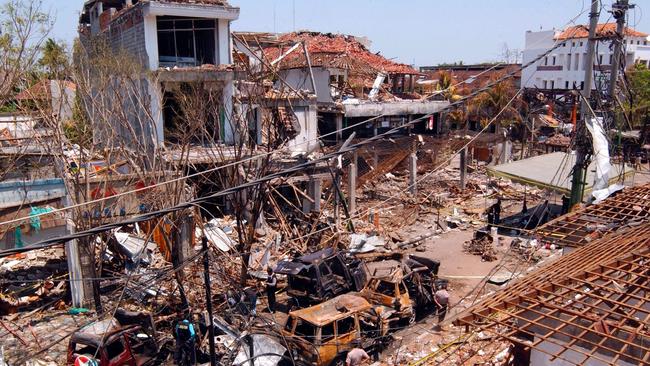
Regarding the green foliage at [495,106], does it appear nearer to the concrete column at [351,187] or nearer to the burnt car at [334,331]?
the concrete column at [351,187]

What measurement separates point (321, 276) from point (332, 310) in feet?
5.79

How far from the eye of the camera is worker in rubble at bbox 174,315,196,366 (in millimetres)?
10612

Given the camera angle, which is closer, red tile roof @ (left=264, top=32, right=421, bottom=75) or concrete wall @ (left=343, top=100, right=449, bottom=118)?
concrete wall @ (left=343, top=100, right=449, bottom=118)

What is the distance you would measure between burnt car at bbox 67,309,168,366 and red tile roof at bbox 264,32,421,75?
16.9 metres

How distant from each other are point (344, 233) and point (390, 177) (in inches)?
501

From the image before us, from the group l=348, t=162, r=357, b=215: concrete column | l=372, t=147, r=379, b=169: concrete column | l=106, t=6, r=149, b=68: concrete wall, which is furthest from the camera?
l=372, t=147, r=379, b=169: concrete column

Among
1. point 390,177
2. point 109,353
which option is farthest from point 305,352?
point 390,177

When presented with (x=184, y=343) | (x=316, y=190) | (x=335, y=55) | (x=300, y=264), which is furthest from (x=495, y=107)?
(x=184, y=343)

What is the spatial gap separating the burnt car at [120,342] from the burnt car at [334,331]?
9.01 feet

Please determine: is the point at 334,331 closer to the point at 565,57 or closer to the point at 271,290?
the point at 271,290

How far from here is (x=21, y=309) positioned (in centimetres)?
1366

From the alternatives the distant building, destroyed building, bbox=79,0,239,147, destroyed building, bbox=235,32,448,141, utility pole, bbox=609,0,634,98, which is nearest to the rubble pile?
destroyed building, bbox=79,0,239,147

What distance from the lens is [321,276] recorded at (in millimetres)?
12805

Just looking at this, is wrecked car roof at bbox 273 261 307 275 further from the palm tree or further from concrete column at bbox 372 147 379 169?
the palm tree
